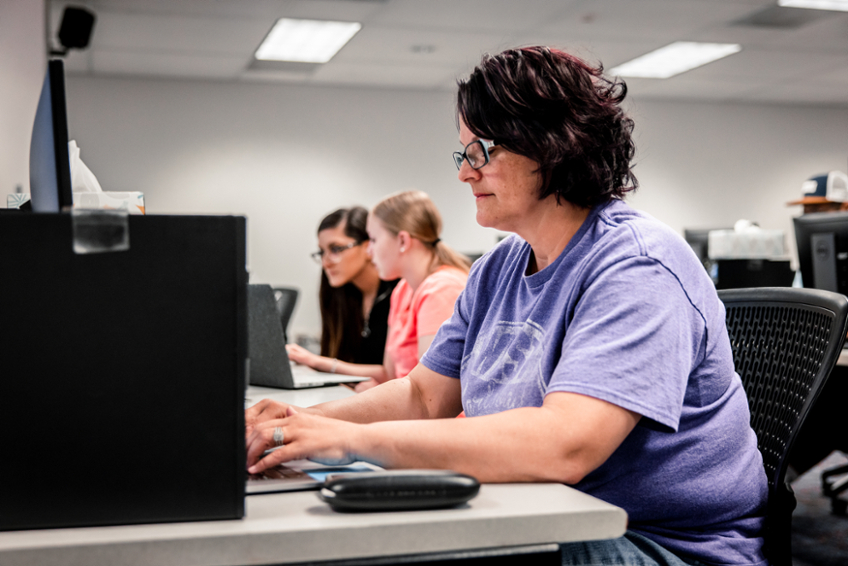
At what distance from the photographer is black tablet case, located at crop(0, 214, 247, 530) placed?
2.00 ft

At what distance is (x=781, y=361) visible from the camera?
1174 millimetres

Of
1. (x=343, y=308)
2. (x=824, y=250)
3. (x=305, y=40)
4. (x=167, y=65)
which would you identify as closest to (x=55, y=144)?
(x=343, y=308)

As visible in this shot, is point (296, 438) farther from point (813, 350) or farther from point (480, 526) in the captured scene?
point (813, 350)

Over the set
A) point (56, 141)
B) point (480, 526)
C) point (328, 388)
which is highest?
point (56, 141)

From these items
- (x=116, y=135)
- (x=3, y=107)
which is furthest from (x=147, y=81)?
(x=3, y=107)

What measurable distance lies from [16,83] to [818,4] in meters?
4.15

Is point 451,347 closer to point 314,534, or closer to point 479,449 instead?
point 479,449

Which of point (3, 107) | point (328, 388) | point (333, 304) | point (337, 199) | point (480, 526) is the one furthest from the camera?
point (337, 199)

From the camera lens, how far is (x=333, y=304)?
303 cm

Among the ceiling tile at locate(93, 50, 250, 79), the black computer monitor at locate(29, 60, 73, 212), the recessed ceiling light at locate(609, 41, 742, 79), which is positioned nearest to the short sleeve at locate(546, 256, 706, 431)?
the black computer monitor at locate(29, 60, 73, 212)

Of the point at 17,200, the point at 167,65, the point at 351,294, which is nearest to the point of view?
the point at 17,200

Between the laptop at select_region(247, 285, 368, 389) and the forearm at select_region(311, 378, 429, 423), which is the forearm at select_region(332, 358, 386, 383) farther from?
the forearm at select_region(311, 378, 429, 423)

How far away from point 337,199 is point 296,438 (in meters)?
5.57

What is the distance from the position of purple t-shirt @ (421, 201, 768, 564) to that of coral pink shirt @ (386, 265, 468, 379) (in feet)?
3.61
